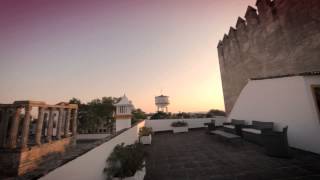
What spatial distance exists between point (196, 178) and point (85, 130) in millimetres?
14765

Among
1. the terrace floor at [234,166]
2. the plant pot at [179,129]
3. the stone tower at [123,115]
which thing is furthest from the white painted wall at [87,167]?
the plant pot at [179,129]

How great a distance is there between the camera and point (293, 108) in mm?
6402

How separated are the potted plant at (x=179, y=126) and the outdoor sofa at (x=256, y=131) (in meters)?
5.93

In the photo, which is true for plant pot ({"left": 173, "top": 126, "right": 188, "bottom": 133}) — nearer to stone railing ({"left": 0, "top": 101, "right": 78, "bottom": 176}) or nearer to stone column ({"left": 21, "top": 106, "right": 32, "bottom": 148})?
stone railing ({"left": 0, "top": 101, "right": 78, "bottom": 176})

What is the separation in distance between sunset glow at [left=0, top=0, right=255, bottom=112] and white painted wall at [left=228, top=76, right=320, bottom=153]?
4.57 metres

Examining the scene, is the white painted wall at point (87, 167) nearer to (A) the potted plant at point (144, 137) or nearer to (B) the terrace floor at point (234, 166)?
(B) the terrace floor at point (234, 166)

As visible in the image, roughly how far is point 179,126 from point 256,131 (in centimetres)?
731

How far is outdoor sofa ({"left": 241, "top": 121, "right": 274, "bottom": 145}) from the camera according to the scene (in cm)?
722

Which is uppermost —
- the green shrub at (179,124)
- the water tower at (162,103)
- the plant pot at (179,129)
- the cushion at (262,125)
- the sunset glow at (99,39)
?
the sunset glow at (99,39)

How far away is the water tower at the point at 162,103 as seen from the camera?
19.2 meters

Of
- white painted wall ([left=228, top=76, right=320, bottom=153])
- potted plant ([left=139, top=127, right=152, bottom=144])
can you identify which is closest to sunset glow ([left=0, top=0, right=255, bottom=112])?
potted plant ([left=139, top=127, right=152, bottom=144])

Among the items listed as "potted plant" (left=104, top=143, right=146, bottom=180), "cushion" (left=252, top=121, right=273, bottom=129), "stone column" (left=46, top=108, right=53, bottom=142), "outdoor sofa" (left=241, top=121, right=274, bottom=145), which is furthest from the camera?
"stone column" (left=46, top=108, right=53, bottom=142)

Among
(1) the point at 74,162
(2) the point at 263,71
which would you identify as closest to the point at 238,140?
(2) the point at 263,71

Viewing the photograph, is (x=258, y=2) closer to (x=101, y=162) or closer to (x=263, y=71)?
(x=263, y=71)
